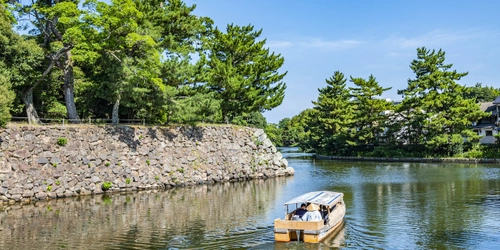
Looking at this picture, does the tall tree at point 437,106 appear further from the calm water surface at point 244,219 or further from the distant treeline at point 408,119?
the calm water surface at point 244,219

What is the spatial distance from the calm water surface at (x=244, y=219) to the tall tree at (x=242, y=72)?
12.3 metres

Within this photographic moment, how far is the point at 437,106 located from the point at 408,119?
4816mm

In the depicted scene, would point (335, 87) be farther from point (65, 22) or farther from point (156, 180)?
point (65, 22)

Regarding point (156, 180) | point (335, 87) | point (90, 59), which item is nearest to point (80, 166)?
point (156, 180)

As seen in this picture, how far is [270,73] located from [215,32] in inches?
292

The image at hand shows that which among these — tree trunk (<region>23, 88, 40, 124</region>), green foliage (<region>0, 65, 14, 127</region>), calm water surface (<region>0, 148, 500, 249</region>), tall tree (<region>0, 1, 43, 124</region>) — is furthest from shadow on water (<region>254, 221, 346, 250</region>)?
tree trunk (<region>23, 88, 40, 124</region>)

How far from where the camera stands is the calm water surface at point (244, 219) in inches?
580

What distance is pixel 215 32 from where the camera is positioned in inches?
1641

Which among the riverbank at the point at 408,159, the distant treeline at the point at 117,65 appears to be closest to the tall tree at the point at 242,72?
the distant treeline at the point at 117,65

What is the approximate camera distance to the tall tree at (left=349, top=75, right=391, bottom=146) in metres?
59.8

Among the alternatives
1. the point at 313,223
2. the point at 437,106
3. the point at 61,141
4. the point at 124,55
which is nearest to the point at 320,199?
the point at 313,223

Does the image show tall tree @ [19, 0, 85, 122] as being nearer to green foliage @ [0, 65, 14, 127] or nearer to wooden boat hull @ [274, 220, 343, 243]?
green foliage @ [0, 65, 14, 127]

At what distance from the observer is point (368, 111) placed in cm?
6159

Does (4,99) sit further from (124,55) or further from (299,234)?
(299,234)
